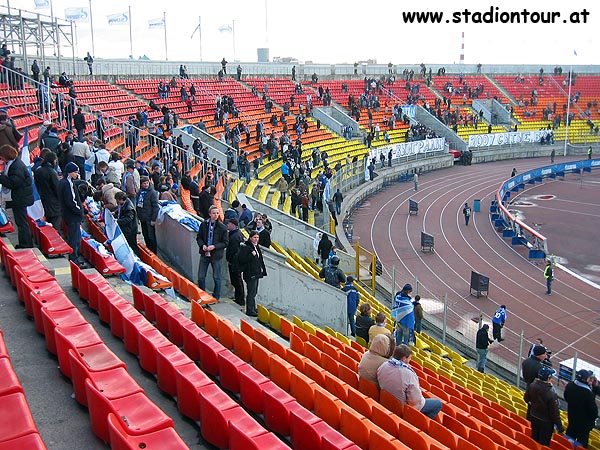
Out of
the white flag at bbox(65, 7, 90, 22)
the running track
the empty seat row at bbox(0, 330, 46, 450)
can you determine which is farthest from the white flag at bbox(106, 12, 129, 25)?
the empty seat row at bbox(0, 330, 46, 450)

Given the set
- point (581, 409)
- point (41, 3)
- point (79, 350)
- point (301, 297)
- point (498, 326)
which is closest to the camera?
point (79, 350)

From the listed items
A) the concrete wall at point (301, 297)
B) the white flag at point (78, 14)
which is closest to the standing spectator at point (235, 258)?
the concrete wall at point (301, 297)

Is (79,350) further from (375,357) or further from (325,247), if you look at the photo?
(325,247)

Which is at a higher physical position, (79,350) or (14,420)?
(14,420)

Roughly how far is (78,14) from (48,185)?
3890 centimetres

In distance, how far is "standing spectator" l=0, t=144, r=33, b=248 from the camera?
8.10 meters

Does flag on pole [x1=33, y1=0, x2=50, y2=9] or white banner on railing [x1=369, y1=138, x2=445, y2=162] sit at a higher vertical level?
flag on pole [x1=33, y1=0, x2=50, y2=9]

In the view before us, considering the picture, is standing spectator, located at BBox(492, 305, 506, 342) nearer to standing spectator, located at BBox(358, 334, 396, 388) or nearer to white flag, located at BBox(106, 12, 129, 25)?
standing spectator, located at BBox(358, 334, 396, 388)

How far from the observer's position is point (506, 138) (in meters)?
49.5

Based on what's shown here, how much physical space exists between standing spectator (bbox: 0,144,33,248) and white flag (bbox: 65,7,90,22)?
129ft

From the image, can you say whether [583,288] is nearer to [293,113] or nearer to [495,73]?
[293,113]

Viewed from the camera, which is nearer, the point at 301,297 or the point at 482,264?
the point at 301,297

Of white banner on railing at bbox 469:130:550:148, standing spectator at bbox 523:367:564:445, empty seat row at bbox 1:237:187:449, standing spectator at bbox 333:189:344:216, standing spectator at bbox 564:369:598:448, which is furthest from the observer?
white banner on railing at bbox 469:130:550:148

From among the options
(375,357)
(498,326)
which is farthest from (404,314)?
(375,357)
